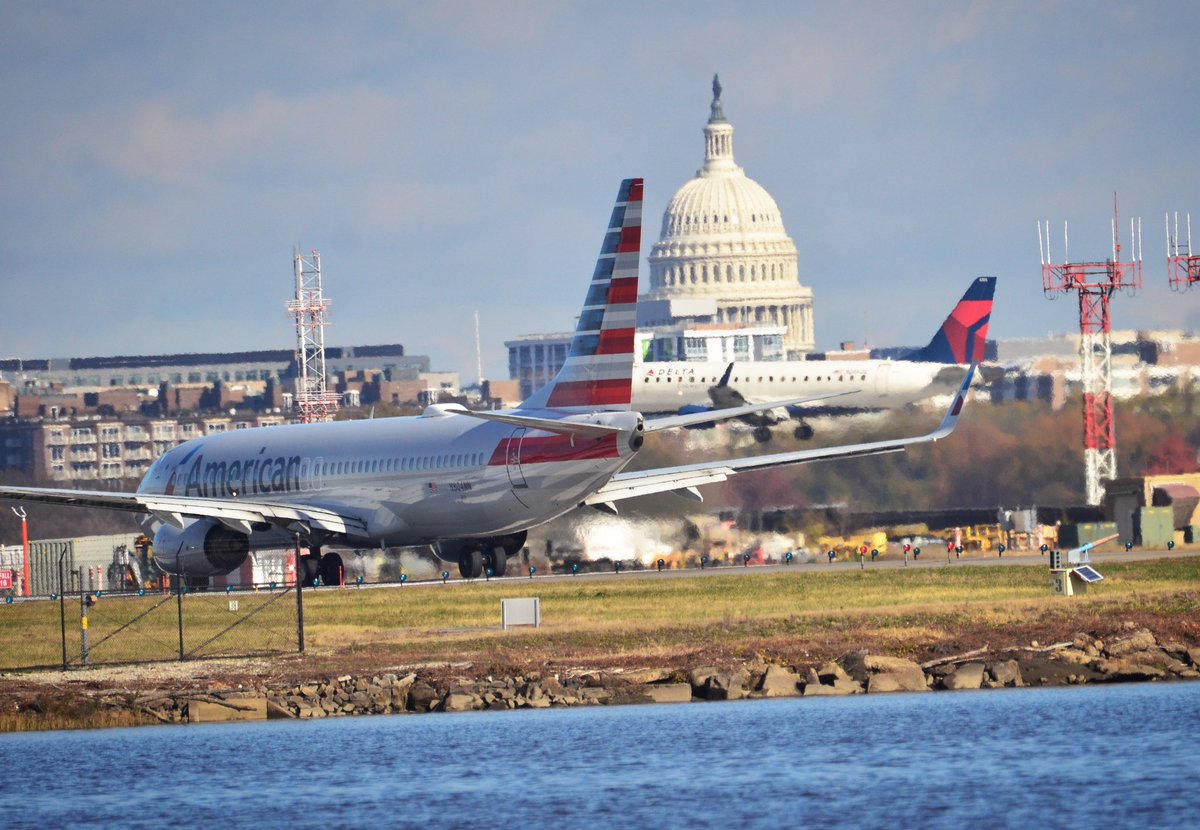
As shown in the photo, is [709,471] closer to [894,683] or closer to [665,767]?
[894,683]

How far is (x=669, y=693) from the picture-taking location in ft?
136

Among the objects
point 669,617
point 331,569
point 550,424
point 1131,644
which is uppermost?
point 550,424

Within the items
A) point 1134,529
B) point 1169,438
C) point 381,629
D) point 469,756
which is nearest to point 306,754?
point 469,756

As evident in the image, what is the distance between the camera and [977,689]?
41.2 metres

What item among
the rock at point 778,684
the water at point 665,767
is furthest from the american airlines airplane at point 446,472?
the water at point 665,767

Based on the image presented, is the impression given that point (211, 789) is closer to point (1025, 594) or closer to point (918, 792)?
point (918, 792)

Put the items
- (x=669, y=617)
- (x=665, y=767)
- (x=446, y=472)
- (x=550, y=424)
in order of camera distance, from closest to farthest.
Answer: (x=665, y=767)
(x=669, y=617)
(x=550, y=424)
(x=446, y=472)

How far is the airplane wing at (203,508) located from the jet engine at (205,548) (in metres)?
0.67

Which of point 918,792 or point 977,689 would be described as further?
point 977,689

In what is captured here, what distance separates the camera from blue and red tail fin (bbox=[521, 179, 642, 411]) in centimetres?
5894

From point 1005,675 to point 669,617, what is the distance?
1300cm

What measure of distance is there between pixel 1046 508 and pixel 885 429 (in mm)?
6917

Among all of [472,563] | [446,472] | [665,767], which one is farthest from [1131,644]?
[472,563]

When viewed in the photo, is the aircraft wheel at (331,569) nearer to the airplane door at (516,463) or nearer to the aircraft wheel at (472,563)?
the aircraft wheel at (472,563)
